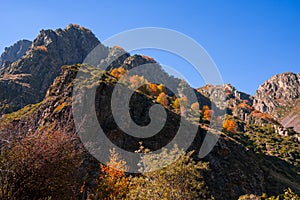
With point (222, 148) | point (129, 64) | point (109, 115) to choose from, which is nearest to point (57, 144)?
point (109, 115)

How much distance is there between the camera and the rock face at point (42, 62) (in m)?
104

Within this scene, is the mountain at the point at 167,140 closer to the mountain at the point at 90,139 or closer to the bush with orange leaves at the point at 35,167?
the mountain at the point at 90,139

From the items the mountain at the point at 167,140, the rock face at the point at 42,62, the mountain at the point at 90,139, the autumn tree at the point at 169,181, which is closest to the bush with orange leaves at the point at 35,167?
the mountain at the point at 90,139

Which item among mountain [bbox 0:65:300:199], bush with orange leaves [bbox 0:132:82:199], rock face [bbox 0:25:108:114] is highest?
rock face [bbox 0:25:108:114]

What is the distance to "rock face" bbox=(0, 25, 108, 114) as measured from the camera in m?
104

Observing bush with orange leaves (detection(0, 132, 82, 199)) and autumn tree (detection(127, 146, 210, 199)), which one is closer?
bush with orange leaves (detection(0, 132, 82, 199))

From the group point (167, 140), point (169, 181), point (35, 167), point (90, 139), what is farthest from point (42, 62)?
point (35, 167)

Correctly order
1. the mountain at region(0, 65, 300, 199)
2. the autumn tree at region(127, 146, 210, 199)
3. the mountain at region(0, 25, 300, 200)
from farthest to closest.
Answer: the mountain at region(0, 65, 300, 199) < the autumn tree at region(127, 146, 210, 199) < the mountain at region(0, 25, 300, 200)

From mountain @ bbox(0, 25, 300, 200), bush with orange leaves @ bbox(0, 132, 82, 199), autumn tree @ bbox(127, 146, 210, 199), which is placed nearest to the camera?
bush with orange leaves @ bbox(0, 132, 82, 199)

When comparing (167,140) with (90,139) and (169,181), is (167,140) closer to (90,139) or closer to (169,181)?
(90,139)

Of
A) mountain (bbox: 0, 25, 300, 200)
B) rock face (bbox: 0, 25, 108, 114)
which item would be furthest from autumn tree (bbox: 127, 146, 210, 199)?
rock face (bbox: 0, 25, 108, 114)

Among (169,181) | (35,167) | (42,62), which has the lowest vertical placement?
(35,167)

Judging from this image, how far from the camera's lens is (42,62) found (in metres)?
129

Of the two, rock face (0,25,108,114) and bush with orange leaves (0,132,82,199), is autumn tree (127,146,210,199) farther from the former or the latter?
rock face (0,25,108,114)
